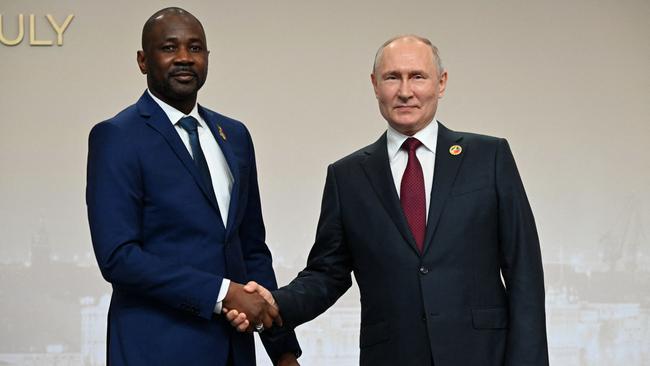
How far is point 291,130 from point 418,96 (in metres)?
2.37

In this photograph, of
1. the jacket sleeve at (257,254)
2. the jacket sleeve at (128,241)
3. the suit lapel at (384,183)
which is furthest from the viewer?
the jacket sleeve at (257,254)

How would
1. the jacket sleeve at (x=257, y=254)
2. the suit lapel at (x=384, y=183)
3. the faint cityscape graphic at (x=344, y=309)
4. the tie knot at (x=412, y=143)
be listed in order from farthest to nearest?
the faint cityscape graphic at (x=344, y=309) < the jacket sleeve at (x=257, y=254) < the tie knot at (x=412, y=143) < the suit lapel at (x=384, y=183)

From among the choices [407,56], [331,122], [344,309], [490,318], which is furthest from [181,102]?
[344,309]

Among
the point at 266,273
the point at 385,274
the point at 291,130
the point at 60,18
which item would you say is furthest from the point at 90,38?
the point at 385,274

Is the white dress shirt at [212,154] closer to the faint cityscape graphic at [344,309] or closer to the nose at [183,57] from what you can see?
the nose at [183,57]

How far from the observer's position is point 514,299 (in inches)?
104

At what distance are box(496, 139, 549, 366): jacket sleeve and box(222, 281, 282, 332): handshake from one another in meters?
0.63

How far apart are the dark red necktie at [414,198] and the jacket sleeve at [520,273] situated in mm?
198

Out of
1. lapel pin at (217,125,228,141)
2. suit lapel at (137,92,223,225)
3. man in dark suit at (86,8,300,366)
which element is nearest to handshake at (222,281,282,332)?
man in dark suit at (86,8,300,366)

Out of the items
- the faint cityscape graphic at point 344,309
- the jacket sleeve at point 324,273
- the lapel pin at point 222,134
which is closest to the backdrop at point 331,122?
the faint cityscape graphic at point 344,309

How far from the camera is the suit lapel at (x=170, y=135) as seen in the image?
8.68 feet

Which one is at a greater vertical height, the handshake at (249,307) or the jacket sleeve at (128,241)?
the jacket sleeve at (128,241)

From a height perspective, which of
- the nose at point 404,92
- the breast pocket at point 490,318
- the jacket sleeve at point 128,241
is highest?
the nose at point 404,92

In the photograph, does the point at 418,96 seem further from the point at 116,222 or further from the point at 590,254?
the point at 590,254
